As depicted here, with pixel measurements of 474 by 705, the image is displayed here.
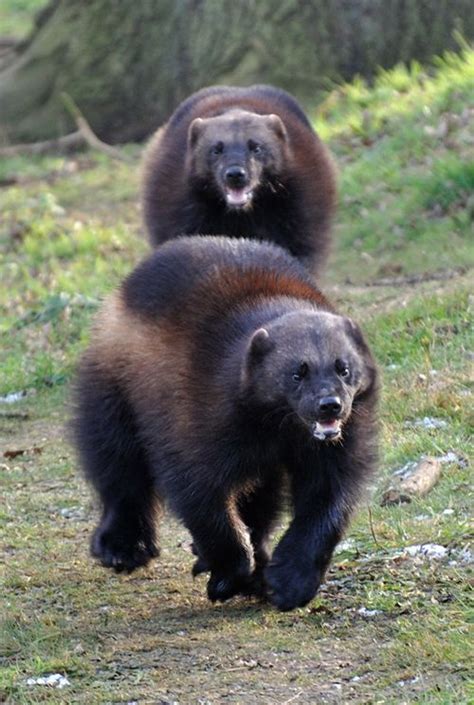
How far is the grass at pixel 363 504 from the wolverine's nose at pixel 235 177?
986 mm

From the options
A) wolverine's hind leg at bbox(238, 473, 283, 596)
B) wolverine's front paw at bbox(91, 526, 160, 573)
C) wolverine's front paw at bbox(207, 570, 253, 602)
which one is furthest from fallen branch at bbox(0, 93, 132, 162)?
wolverine's front paw at bbox(207, 570, 253, 602)

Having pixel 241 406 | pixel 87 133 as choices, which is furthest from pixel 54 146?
pixel 241 406

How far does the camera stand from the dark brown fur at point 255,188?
7844 millimetres

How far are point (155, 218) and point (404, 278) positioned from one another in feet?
5.87

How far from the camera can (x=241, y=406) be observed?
463 centimetres

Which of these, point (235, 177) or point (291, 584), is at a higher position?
point (291, 584)

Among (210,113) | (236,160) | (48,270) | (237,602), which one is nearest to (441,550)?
(237,602)

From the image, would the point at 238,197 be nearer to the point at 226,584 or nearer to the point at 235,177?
the point at 235,177

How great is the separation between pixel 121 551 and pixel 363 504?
0.91 m

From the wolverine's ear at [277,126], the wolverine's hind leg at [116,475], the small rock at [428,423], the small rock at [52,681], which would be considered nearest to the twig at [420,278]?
the wolverine's ear at [277,126]

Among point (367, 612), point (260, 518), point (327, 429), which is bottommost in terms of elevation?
point (260, 518)

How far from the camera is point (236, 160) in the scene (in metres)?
7.84

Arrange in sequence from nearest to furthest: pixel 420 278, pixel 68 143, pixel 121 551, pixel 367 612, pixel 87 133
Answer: pixel 367 612 → pixel 121 551 → pixel 420 278 → pixel 87 133 → pixel 68 143

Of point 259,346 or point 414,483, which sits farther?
point 414,483
